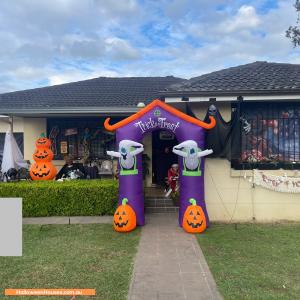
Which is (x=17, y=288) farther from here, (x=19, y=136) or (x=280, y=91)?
(x=19, y=136)

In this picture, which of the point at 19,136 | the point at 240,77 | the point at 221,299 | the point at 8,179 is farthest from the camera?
the point at 19,136

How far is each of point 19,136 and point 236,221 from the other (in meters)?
8.78

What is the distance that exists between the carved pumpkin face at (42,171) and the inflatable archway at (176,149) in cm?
331

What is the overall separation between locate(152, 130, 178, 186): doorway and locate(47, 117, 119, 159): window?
1643mm

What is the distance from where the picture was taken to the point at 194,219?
7.67 metres

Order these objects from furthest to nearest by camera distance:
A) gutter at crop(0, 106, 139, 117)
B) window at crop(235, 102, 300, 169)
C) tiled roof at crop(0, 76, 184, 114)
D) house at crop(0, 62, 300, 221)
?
1. tiled roof at crop(0, 76, 184, 114)
2. gutter at crop(0, 106, 139, 117)
3. window at crop(235, 102, 300, 169)
4. house at crop(0, 62, 300, 221)

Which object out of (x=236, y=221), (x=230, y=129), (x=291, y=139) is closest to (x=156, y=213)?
(x=236, y=221)

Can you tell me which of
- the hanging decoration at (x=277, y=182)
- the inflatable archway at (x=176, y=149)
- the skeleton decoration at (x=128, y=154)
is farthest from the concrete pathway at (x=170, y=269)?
the hanging decoration at (x=277, y=182)

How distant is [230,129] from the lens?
8.55 m

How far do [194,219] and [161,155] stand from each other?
501 cm

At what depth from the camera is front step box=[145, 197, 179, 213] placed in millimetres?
9773

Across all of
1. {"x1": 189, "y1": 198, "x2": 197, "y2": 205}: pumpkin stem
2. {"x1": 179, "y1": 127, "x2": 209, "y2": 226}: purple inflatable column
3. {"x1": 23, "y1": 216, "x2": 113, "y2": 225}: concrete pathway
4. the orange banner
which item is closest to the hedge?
{"x1": 23, "y1": 216, "x2": 113, "y2": 225}: concrete pathway
